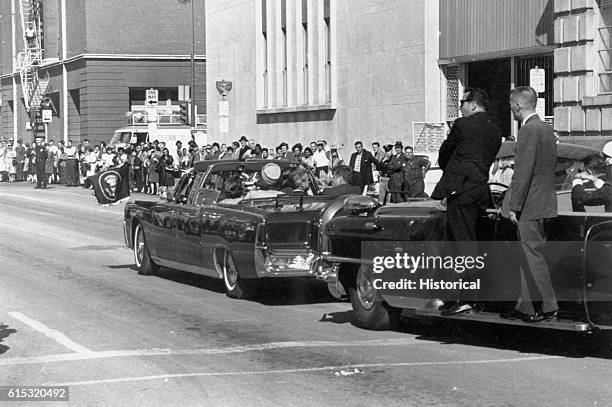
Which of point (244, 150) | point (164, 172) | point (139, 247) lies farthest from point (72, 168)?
point (139, 247)

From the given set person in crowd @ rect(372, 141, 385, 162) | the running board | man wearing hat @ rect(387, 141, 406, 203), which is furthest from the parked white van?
the running board

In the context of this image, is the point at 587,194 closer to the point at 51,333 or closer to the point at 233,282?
the point at 233,282

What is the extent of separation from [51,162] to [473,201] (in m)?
40.9

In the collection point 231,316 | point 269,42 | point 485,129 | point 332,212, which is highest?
point 269,42

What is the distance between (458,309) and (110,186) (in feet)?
26.5

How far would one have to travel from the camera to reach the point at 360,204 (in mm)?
10836

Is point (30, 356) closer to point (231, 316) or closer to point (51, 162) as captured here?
point (231, 316)

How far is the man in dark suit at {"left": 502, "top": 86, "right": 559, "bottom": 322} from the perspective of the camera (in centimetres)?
895

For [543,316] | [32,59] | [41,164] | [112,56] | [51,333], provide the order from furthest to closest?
1. [32,59]
2. [112,56]
3. [41,164]
4. [51,333]
5. [543,316]

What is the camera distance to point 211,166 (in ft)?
46.4

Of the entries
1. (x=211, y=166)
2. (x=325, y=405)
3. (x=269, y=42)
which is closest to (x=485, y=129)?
(x=325, y=405)

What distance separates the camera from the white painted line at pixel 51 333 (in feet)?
31.4

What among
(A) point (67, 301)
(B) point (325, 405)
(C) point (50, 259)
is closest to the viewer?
(B) point (325, 405)

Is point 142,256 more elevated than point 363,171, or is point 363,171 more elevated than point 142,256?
point 363,171
